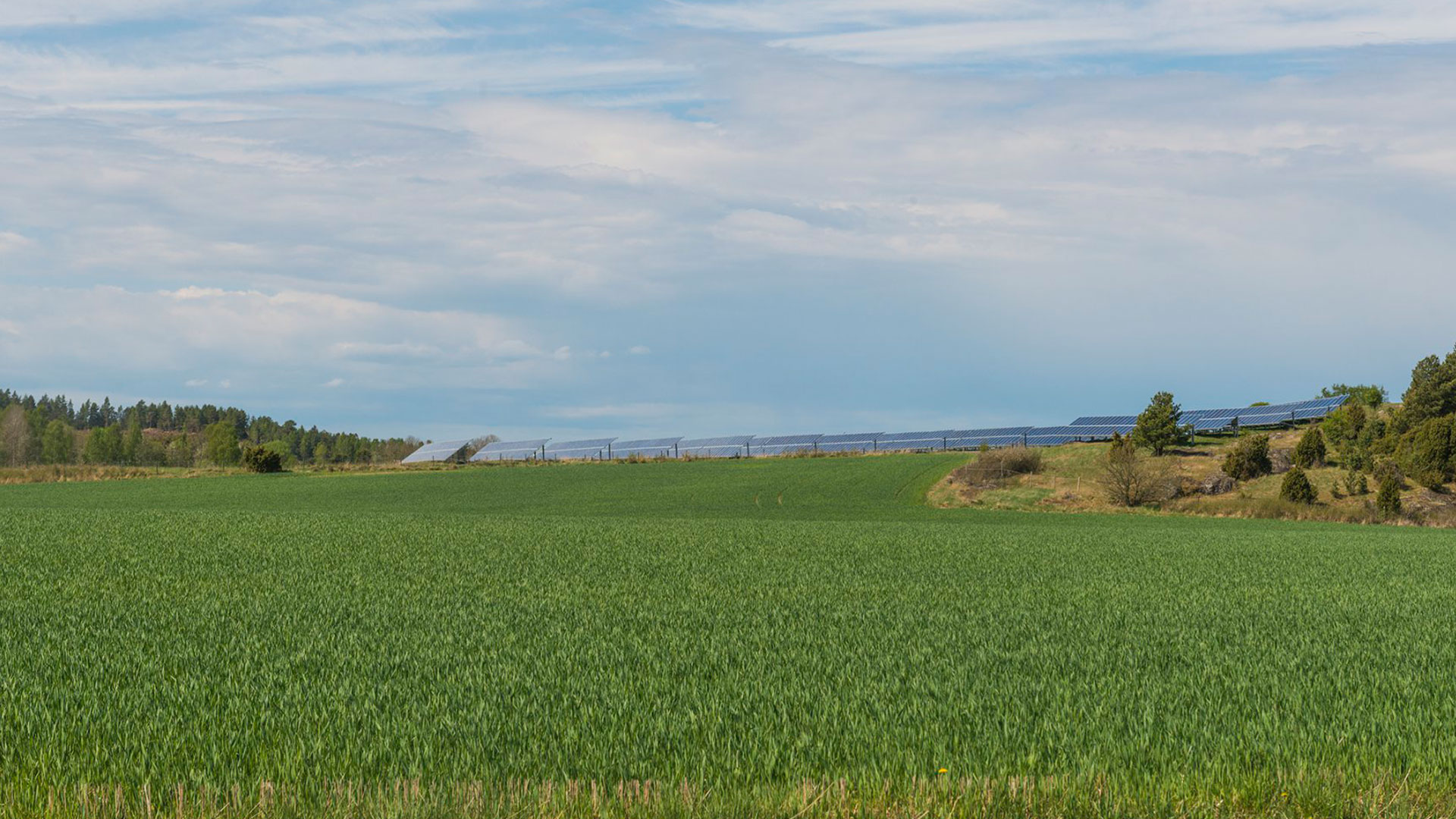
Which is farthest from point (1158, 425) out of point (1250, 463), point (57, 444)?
→ point (57, 444)

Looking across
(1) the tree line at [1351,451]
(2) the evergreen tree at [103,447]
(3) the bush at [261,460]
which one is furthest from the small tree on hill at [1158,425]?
(2) the evergreen tree at [103,447]

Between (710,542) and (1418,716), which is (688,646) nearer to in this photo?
(1418,716)

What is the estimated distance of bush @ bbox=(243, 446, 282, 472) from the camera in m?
82.8

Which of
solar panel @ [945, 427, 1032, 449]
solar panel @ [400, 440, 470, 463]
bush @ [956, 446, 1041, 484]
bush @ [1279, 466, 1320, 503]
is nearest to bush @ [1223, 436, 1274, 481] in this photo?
bush @ [1279, 466, 1320, 503]

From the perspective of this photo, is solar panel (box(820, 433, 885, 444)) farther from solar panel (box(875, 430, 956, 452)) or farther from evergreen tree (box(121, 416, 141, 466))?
evergreen tree (box(121, 416, 141, 466))

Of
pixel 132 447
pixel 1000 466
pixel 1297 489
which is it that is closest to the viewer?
pixel 1297 489

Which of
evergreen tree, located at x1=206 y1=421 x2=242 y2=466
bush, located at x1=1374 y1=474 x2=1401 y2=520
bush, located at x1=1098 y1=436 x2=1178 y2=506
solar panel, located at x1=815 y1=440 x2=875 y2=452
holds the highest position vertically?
evergreen tree, located at x1=206 y1=421 x2=242 y2=466

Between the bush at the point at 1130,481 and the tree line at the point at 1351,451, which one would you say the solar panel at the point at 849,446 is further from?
the bush at the point at 1130,481

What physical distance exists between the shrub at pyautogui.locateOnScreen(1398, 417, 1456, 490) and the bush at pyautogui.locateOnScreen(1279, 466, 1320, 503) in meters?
6.62

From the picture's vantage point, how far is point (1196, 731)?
8625 mm

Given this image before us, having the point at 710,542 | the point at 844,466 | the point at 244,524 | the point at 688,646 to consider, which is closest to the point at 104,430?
the point at 844,466

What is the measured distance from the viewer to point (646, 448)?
3819 inches

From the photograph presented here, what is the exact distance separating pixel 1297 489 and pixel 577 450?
57.8m

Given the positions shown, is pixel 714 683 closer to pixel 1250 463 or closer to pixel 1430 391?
pixel 1250 463
